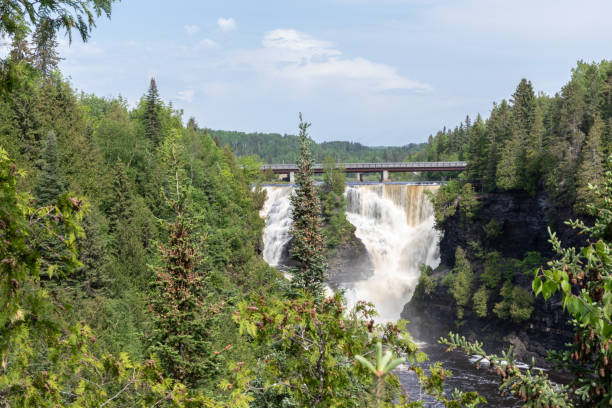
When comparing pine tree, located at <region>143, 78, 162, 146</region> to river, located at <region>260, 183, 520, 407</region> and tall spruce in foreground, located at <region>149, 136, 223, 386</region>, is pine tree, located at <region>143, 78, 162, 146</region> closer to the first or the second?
river, located at <region>260, 183, 520, 407</region>

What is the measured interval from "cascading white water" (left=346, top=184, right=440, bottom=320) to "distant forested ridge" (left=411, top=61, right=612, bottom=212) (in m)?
9.11

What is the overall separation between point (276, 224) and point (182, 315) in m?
52.8

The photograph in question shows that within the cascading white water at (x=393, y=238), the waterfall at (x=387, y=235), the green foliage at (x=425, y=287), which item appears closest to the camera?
the green foliage at (x=425, y=287)

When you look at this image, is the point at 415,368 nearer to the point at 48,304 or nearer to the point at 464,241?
Result: the point at 48,304

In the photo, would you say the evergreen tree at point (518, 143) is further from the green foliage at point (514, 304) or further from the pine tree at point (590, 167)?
the green foliage at point (514, 304)

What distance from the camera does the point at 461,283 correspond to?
1941 inches

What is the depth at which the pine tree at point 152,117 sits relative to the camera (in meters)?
59.1

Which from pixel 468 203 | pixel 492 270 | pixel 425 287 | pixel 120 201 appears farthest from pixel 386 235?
pixel 120 201

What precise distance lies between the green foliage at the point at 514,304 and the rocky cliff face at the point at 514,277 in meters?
0.81

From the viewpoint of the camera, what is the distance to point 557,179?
4366cm

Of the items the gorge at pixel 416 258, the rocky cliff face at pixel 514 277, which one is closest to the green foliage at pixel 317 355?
the gorge at pixel 416 258

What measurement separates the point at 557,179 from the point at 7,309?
47.2 meters

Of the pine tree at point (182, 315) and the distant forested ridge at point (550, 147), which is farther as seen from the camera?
the distant forested ridge at point (550, 147)

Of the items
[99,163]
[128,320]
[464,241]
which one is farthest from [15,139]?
[464,241]
